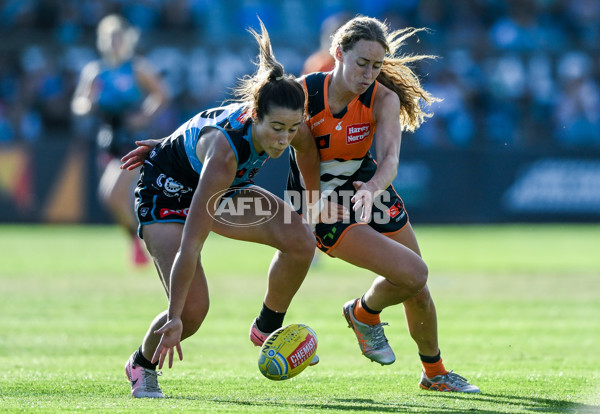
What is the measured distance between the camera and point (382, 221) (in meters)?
6.06

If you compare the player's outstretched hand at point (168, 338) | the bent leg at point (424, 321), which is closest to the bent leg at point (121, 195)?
the bent leg at point (424, 321)

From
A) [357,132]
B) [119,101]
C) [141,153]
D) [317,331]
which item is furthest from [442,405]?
[119,101]

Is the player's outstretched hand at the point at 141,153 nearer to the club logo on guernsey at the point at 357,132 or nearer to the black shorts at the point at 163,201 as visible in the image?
the black shorts at the point at 163,201

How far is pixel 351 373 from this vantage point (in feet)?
20.9

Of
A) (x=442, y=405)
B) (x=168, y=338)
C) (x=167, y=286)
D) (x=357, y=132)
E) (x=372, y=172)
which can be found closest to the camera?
(x=168, y=338)

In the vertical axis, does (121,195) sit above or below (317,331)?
above

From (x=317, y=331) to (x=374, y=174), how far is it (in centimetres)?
279

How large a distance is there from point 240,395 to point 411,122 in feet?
6.92

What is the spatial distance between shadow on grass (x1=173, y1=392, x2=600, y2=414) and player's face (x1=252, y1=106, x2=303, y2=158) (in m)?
1.38

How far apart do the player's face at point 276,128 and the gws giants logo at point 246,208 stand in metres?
0.54

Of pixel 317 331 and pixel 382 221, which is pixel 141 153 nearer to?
pixel 382 221

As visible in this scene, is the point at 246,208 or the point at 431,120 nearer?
the point at 246,208

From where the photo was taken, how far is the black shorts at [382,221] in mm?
5914

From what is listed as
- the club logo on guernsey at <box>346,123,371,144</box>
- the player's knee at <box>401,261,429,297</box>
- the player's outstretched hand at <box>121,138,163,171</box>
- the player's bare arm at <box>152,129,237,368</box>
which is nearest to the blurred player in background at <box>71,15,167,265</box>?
the player's outstretched hand at <box>121,138,163,171</box>
